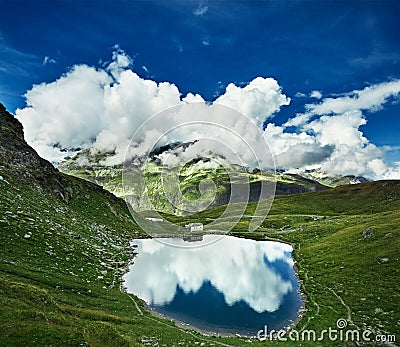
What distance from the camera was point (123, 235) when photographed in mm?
89688

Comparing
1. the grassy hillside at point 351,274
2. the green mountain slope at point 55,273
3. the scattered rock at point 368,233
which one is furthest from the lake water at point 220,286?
the scattered rock at point 368,233

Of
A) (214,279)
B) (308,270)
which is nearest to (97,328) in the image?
(214,279)

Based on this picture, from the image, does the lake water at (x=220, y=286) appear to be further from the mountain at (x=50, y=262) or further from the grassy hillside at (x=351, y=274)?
the mountain at (x=50, y=262)

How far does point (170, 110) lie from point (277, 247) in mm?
64559

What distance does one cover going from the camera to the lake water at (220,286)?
37.5 meters

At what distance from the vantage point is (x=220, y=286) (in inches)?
2012

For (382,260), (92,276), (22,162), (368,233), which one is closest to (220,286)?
(92,276)

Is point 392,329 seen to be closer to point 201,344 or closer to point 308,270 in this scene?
point 201,344
